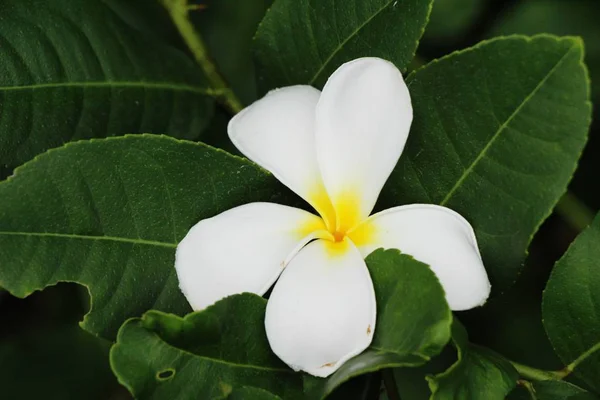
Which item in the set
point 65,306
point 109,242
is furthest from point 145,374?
point 65,306

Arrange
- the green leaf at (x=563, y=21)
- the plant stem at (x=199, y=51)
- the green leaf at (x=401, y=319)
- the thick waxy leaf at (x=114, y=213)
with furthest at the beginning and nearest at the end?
the green leaf at (x=563, y=21), the plant stem at (x=199, y=51), the thick waxy leaf at (x=114, y=213), the green leaf at (x=401, y=319)

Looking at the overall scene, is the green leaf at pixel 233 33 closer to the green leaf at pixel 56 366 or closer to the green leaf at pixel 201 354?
the green leaf at pixel 56 366

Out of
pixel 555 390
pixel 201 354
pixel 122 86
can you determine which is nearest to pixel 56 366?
pixel 122 86

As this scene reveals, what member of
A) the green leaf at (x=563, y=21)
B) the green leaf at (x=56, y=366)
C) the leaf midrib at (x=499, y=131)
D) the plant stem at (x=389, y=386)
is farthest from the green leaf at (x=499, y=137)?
the green leaf at (x=56, y=366)

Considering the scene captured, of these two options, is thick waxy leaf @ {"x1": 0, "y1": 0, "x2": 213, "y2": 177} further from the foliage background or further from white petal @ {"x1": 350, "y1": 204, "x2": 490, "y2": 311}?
white petal @ {"x1": 350, "y1": 204, "x2": 490, "y2": 311}

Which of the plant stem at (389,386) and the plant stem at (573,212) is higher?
the plant stem at (389,386)

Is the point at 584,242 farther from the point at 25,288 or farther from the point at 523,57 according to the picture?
the point at 25,288
